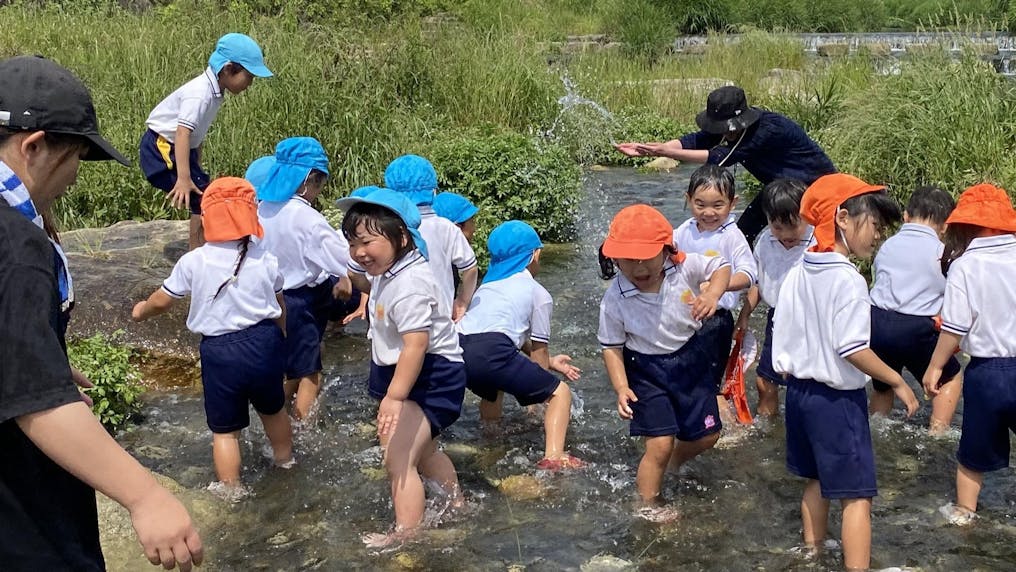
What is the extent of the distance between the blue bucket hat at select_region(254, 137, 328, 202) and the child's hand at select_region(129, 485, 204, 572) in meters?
3.59

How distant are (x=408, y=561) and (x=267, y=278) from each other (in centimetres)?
152

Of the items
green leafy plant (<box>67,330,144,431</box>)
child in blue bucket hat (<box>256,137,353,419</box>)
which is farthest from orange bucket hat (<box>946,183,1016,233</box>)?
green leafy plant (<box>67,330,144,431</box>)

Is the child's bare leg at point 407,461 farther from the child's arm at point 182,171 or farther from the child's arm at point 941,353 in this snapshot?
the child's arm at point 182,171

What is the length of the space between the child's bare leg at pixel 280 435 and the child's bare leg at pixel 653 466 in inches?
71.8

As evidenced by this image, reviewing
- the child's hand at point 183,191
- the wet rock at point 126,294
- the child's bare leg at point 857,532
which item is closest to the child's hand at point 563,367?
the child's bare leg at point 857,532

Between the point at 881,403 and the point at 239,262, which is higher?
the point at 239,262

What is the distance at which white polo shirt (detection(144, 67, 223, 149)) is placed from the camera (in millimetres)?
6875

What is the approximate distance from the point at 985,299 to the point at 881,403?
1.56m

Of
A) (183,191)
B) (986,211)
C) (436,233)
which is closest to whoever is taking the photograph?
(986,211)

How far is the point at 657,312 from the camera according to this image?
14.8 ft

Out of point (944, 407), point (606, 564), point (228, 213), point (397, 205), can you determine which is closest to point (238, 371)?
point (228, 213)

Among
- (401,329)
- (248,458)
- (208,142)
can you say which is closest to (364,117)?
(208,142)

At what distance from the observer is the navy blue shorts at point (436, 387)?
4.38 m

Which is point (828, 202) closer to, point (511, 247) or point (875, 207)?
point (875, 207)
